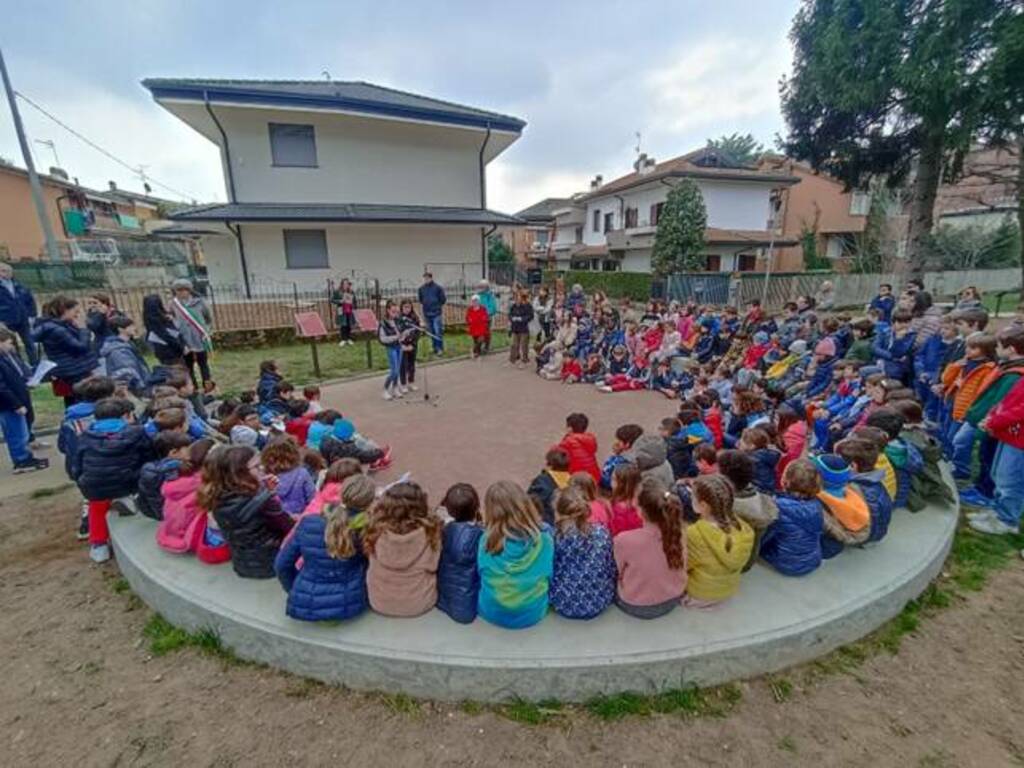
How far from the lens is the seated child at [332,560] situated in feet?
8.14

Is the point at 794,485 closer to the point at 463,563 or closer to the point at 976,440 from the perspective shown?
the point at 463,563

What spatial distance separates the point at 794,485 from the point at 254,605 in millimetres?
3419

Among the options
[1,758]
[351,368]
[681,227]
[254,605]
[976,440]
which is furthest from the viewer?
[681,227]

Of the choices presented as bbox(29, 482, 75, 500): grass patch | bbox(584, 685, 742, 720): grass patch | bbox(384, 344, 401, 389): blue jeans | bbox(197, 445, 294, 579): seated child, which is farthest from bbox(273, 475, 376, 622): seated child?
bbox(384, 344, 401, 389): blue jeans

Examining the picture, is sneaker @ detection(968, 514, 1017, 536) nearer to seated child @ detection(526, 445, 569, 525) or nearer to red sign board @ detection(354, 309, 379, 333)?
seated child @ detection(526, 445, 569, 525)

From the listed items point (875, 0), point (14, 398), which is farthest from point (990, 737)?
point (875, 0)

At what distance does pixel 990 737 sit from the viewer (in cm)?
227

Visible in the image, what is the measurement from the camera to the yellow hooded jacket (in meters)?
2.62

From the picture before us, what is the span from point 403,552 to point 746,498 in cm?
205

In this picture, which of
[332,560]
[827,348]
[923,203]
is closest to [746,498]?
[332,560]

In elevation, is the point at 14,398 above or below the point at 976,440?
above

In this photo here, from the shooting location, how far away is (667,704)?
2.45 meters

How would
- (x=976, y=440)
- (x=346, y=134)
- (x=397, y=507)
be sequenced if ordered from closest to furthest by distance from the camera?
(x=397, y=507)
(x=976, y=440)
(x=346, y=134)

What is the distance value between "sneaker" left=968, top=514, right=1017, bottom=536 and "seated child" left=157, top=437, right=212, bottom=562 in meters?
5.96
